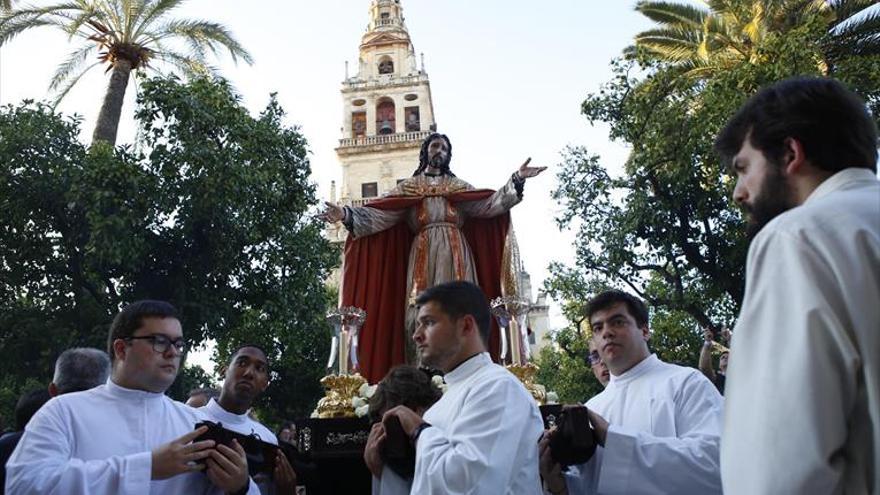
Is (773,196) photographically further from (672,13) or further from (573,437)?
(672,13)

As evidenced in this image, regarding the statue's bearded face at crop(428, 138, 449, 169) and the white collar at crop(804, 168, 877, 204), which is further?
the statue's bearded face at crop(428, 138, 449, 169)

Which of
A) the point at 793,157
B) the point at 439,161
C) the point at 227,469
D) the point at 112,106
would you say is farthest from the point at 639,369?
the point at 112,106

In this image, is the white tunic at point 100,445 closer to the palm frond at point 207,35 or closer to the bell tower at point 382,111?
the palm frond at point 207,35

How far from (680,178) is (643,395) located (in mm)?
12056

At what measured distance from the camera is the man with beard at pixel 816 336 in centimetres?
158

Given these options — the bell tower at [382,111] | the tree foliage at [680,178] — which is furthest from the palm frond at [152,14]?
the bell tower at [382,111]

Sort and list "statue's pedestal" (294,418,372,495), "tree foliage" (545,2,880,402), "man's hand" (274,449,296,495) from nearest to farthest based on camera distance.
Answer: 1. "man's hand" (274,449,296,495)
2. "statue's pedestal" (294,418,372,495)
3. "tree foliage" (545,2,880,402)

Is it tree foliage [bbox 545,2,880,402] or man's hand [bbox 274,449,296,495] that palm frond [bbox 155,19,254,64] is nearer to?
tree foliage [bbox 545,2,880,402]

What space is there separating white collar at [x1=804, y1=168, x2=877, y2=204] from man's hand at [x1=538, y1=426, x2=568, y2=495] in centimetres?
191

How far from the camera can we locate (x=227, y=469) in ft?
11.1

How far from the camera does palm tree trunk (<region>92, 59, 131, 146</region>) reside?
1728cm

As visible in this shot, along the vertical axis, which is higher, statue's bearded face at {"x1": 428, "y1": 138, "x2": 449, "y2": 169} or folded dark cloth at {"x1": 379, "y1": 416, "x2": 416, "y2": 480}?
statue's bearded face at {"x1": 428, "y1": 138, "x2": 449, "y2": 169}

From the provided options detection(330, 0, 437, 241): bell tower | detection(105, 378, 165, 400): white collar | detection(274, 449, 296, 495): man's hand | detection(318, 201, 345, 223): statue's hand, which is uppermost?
detection(330, 0, 437, 241): bell tower

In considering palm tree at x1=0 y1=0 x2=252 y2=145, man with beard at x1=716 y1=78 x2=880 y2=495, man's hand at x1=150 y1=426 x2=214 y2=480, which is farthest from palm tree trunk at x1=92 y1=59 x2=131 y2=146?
man with beard at x1=716 y1=78 x2=880 y2=495
